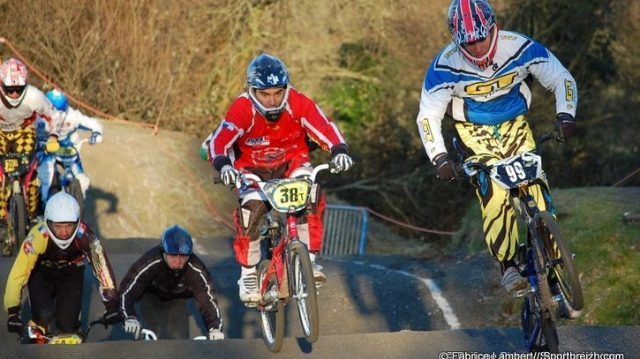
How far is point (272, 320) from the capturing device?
10469mm

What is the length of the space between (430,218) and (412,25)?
4355 mm

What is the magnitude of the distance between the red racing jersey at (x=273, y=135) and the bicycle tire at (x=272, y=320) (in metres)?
0.85

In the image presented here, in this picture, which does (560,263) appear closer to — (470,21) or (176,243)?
(470,21)

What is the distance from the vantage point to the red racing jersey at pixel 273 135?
33.6ft

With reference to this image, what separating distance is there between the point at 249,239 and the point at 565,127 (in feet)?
9.17

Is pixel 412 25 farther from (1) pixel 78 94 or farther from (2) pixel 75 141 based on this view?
(2) pixel 75 141

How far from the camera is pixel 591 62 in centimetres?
2828

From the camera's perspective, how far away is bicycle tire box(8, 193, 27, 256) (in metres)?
15.9

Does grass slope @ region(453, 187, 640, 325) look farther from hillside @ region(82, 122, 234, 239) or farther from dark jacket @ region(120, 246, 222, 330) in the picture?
hillside @ region(82, 122, 234, 239)

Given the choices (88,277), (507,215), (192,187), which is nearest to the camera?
(507,215)

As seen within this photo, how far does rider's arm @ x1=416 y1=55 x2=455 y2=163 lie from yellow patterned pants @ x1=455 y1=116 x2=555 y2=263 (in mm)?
250

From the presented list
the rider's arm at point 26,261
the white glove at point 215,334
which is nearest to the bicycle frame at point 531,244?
the white glove at point 215,334

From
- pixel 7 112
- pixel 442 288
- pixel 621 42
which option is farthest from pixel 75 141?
pixel 621 42

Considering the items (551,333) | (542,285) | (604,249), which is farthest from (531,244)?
(604,249)
